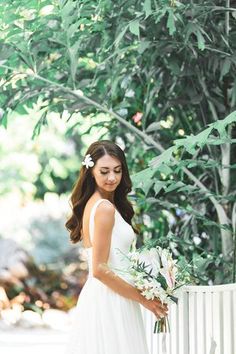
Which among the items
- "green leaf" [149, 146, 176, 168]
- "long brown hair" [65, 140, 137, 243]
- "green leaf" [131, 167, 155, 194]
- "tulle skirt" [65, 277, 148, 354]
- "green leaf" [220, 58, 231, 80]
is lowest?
"tulle skirt" [65, 277, 148, 354]

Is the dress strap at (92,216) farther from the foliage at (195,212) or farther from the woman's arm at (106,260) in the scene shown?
the foliage at (195,212)

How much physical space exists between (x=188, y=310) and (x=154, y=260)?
0.37 metres

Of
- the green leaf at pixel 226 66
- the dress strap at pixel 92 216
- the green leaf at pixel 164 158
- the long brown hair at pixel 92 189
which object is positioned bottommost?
the dress strap at pixel 92 216

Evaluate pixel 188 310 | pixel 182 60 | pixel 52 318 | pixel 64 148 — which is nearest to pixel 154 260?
pixel 188 310

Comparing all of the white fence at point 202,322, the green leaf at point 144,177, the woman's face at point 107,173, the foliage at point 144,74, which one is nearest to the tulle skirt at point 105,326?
the white fence at point 202,322

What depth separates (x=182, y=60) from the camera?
15.0 ft

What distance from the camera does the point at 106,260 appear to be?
322 centimetres

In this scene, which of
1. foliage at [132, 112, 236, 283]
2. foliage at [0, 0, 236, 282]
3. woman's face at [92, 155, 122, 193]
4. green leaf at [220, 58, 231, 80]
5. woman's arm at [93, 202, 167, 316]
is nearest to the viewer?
woman's arm at [93, 202, 167, 316]

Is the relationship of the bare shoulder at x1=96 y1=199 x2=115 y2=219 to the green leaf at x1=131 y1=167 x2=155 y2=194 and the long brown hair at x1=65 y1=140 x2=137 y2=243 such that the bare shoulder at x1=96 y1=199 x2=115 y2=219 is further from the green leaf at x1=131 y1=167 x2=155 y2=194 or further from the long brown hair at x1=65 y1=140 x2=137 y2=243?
the green leaf at x1=131 y1=167 x2=155 y2=194

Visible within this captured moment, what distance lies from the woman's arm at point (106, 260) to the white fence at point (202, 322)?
0.76 ft

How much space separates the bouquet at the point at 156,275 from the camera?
10.5 feet

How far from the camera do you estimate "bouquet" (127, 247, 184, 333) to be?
126 inches

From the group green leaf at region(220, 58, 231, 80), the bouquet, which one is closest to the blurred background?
green leaf at region(220, 58, 231, 80)

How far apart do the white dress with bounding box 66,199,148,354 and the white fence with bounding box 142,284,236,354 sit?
19 centimetres
